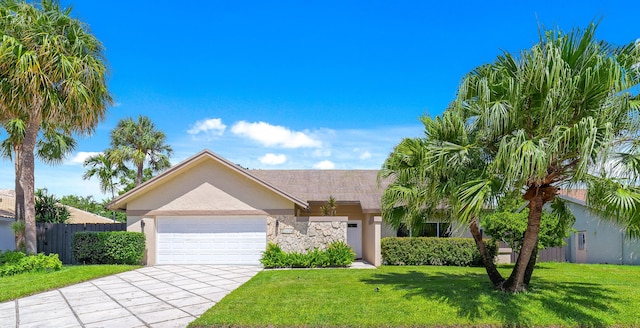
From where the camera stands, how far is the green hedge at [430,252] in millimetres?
16422

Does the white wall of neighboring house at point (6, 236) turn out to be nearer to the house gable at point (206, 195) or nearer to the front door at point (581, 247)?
the house gable at point (206, 195)

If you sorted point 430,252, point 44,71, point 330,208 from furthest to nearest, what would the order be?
1. point 330,208
2. point 430,252
3. point 44,71

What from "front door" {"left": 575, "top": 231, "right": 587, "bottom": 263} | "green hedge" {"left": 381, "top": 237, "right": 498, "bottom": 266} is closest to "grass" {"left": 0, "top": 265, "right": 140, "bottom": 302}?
"green hedge" {"left": 381, "top": 237, "right": 498, "bottom": 266}

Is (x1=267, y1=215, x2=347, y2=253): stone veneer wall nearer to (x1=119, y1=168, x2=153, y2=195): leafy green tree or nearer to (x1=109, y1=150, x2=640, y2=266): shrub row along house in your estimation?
(x1=109, y1=150, x2=640, y2=266): shrub row along house

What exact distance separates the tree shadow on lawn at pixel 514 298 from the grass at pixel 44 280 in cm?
833

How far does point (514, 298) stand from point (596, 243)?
14.7m

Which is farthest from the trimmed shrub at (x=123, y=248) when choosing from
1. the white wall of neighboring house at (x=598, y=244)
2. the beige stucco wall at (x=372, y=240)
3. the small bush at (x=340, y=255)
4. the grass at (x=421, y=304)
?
the white wall of neighboring house at (x=598, y=244)

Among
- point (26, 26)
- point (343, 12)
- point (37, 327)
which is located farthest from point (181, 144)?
point (37, 327)

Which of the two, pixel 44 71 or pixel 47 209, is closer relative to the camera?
pixel 44 71

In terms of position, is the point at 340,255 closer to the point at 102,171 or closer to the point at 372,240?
the point at 372,240

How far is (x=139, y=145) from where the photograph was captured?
84.5 feet

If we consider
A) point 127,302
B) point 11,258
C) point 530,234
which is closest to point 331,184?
point 530,234

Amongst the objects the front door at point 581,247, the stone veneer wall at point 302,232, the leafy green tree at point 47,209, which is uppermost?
the leafy green tree at point 47,209

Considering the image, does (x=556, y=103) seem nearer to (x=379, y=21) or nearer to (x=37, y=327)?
(x=379, y=21)
